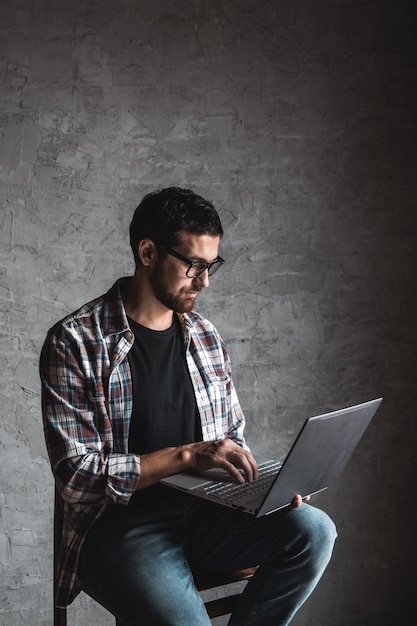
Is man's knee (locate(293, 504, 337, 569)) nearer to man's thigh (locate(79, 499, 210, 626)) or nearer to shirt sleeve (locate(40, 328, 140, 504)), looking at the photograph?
man's thigh (locate(79, 499, 210, 626))

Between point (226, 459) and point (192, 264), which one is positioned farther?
point (192, 264)

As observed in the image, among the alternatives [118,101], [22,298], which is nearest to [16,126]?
[118,101]

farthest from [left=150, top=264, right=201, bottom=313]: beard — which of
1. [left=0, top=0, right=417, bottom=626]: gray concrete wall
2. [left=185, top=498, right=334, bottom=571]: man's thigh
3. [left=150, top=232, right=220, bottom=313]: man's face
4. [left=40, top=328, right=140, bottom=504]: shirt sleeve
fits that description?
[left=0, top=0, right=417, bottom=626]: gray concrete wall

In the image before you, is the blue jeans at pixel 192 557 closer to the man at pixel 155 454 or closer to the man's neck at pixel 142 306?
the man at pixel 155 454

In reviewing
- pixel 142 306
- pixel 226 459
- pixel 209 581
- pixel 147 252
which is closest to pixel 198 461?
pixel 226 459

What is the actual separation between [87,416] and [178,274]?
0.40 meters

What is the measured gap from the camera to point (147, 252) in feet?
6.44

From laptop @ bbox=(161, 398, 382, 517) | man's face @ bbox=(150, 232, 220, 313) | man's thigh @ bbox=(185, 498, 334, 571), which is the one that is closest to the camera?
laptop @ bbox=(161, 398, 382, 517)

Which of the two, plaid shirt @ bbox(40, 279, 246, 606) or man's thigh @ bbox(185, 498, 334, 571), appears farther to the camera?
man's thigh @ bbox(185, 498, 334, 571)

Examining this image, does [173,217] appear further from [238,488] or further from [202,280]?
[238,488]

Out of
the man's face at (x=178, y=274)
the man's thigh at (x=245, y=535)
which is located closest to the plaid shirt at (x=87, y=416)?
the man's face at (x=178, y=274)

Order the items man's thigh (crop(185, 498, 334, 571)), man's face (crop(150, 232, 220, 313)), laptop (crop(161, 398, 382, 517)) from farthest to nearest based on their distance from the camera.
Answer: man's face (crop(150, 232, 220, 313)), man's thigh (crop(185, 498, 334, 571)), laptop (crop(161, 398, 382, 517))

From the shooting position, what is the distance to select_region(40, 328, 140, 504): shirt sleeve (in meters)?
1.71

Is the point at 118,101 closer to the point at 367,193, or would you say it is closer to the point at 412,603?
the point at 367,193
